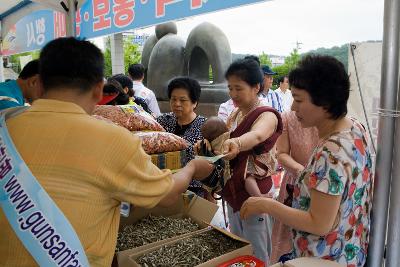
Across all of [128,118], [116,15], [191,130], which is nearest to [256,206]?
[128,118]

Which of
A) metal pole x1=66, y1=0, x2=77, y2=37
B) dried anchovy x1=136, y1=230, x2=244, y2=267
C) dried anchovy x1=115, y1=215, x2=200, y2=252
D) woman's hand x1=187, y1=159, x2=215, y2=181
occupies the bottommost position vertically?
dried anchovy x1=115, y1=215, x2=200, y2=252

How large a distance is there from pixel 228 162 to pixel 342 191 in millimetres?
876

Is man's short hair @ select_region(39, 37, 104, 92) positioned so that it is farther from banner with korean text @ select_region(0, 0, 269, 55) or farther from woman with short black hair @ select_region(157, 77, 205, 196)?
woman with short black hair @ select_region(157, 77, 205, 196)

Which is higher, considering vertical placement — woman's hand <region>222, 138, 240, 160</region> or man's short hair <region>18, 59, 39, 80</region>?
man's short hair <region>18, 59, 39, 80</region>

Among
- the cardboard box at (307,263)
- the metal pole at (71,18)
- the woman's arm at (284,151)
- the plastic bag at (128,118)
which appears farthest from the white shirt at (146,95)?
the cardboard box at (307,263)

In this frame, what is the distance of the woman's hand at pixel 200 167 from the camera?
157 cm

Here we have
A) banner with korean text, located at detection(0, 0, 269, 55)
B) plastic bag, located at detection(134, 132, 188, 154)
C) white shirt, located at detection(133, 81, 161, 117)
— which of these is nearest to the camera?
plastic bag, located at detection(134, 132, 188, 154)

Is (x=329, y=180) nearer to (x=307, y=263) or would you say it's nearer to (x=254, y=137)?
(x=307, y=263)

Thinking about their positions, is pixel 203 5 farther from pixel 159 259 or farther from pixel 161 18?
pixel 159 259

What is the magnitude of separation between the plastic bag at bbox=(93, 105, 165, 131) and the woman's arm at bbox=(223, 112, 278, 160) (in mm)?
425

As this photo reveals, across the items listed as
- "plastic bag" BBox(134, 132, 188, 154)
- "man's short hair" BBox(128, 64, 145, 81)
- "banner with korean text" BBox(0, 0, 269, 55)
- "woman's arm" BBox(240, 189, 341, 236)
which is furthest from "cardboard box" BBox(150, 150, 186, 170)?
"man's short hair" BBox(128, 64, 145, 81)

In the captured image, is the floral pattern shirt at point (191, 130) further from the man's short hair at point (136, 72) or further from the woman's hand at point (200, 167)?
the man's short hair at point (136, 72)

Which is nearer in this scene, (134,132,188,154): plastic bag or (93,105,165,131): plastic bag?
(134,132,188,154): plastic bag

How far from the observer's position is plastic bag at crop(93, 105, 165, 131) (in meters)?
1.85
